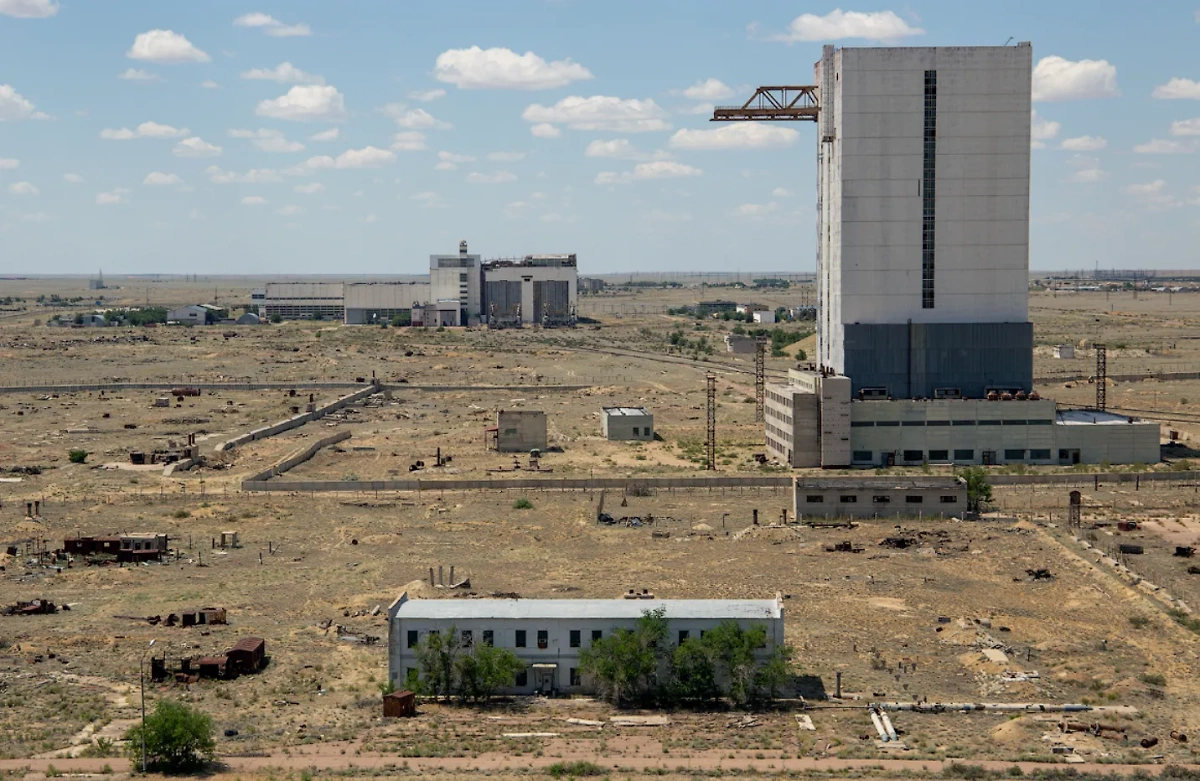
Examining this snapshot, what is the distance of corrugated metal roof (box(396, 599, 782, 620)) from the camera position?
49312 millimetres

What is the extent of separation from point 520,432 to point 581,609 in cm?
5510

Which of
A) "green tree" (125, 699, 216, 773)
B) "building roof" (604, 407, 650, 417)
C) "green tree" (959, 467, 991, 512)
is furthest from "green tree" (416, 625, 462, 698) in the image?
"building roof" (604, 407, 650, 417)

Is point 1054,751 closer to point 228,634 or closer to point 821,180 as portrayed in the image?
point 228,634

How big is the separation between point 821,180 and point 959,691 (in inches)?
2486

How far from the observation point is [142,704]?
44625 mm

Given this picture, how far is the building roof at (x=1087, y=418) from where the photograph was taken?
322 ft

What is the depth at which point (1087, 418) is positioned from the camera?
10162 cm

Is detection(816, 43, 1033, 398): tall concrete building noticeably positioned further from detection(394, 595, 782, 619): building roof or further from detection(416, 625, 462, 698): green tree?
detection(416, 625, 462, 698): green tree

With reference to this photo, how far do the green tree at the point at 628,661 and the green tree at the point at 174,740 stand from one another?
1288cm

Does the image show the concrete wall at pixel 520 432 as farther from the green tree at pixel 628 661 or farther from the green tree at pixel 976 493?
the green tree at pixel 628 661

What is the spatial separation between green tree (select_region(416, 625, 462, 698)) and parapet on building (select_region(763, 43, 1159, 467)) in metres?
51.6

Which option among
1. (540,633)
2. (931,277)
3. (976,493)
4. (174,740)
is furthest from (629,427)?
(174,740)

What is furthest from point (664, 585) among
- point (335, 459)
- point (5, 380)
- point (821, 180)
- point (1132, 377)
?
point (5, 380)

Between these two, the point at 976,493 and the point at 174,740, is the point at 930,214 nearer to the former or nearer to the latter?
the point at 976,493
